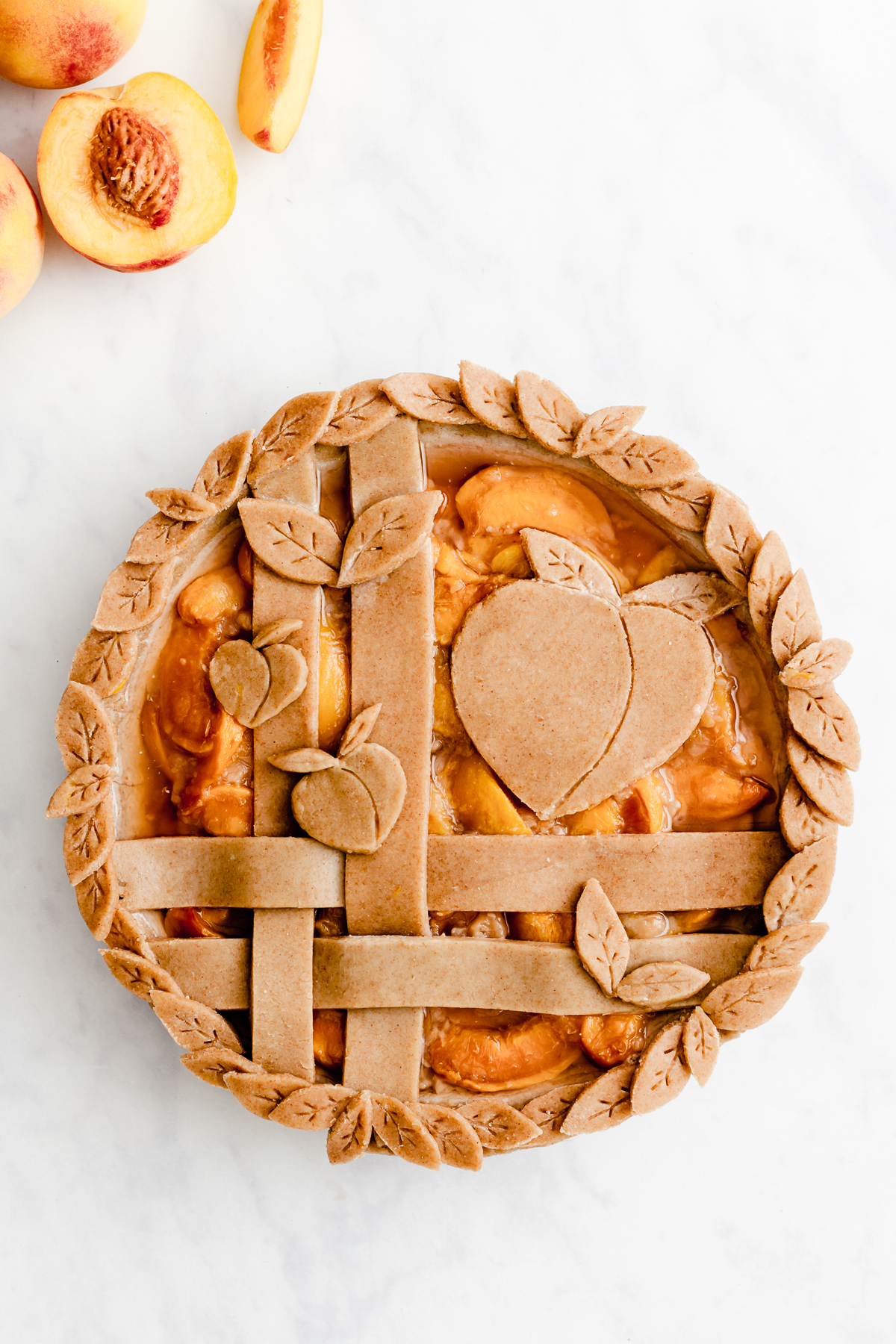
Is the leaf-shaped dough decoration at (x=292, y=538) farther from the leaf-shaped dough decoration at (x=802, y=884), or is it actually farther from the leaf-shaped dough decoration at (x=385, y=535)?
the leaf-shaped dough decoration at (x=802, y=884)

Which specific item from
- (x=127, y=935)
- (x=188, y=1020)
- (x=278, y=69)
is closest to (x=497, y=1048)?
(x=188, y=1020)

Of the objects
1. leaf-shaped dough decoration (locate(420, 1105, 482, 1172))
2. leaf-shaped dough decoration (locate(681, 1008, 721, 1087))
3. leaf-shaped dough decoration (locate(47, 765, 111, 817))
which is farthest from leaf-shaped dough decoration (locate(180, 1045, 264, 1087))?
leaf-shaped dough decoration (locate(681, 1008, 721, 1087))

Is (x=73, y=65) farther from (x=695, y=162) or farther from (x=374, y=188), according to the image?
(x=695, y=162)

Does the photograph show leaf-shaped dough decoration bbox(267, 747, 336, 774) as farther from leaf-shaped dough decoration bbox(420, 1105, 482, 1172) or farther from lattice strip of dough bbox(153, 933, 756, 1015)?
leaf-shaped dough decoration bbox(420, 1105, 482, 1172)

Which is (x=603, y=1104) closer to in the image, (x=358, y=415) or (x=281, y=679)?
(x=281, y=679)

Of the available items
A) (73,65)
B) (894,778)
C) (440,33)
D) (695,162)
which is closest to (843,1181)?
(894,778)
